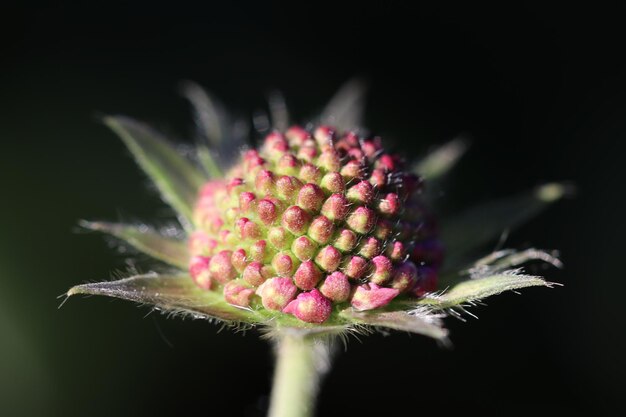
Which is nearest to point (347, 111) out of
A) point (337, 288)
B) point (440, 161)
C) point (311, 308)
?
point (440, 161)

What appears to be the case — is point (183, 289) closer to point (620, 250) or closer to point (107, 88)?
point (107, 88)

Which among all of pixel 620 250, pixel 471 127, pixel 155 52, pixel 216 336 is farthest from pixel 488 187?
pixel 155 52

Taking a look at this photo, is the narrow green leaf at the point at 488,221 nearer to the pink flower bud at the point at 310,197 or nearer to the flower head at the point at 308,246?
the flower head at the point at 308,246

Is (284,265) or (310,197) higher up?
(310,197)

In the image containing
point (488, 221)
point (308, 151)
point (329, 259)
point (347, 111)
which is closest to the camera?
point (329, 259)

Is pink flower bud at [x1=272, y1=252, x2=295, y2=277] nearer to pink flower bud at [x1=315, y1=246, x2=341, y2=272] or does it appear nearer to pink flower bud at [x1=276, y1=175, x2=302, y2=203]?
pink flower bud at [x1=315, y1=246, x2=341, y2=272]

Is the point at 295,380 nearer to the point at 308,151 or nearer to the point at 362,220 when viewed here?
the point at 362,220

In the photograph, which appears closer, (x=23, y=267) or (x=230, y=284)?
(x=230, y=284)

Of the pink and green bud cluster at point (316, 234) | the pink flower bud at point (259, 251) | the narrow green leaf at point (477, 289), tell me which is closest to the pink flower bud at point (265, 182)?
the pink and green bud cluster at point (316, 234)
